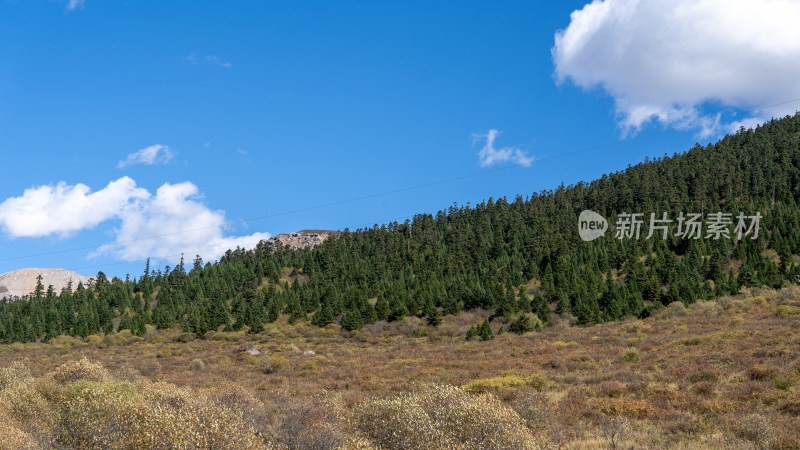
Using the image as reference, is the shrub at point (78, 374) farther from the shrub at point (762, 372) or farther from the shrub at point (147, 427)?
the shrub at point (762, 372)

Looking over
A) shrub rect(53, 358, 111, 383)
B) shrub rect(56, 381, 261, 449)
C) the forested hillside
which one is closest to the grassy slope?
shrub rect(53, 358, 111, 383)

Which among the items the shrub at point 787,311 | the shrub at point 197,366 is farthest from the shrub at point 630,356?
the shrub at point 197,366

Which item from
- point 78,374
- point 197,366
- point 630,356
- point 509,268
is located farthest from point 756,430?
point 509,268

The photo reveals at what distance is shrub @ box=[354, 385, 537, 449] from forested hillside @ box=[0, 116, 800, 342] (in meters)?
47.4

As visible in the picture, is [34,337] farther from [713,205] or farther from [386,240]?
[713,205]

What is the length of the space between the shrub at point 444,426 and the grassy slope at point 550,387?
0.11ft

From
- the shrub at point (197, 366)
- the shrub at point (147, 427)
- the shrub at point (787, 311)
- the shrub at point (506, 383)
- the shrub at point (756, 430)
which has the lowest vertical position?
the shrub at point (787, 311)

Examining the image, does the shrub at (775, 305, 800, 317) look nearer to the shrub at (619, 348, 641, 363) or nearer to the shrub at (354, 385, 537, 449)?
the shrub at (619, 348, 641, 363)

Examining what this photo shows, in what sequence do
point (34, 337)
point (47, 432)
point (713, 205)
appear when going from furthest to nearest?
1. point (713, 205)
2. point (34, 337)
3. point (47, 432)

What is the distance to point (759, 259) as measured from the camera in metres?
68.6

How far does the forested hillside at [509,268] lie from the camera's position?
65.6m

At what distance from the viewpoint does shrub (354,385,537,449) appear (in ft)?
31.0

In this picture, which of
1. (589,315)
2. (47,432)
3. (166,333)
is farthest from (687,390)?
(166,333)

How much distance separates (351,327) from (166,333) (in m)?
30.0
